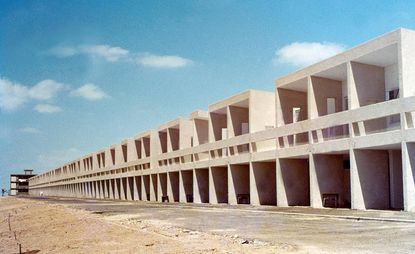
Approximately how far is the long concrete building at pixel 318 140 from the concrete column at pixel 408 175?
48mm

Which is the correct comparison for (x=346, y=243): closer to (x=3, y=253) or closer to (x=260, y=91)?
(x=3, y=253)

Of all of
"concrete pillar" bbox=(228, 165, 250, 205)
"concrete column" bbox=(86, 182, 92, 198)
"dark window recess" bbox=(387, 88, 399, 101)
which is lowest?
"concrete column" bbox=(86, 182, 92, 198)

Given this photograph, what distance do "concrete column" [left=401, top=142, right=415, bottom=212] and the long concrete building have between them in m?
0.05

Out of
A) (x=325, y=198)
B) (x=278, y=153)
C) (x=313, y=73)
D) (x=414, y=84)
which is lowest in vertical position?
(x=325, y=198)

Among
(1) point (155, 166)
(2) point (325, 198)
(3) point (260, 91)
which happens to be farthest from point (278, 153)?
(1) point (155, 166)

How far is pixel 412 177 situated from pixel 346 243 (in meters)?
12.0

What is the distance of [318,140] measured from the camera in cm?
2741

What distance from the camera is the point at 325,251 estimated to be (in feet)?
31.6

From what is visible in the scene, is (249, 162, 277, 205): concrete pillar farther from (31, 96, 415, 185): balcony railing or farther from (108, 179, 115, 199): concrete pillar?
(108, 179, 115, 199): concrete pillar

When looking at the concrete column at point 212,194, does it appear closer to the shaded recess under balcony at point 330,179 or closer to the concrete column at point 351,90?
the shaded recess under balcony at point 330,179

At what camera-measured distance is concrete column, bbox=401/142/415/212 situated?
2073 centimetres

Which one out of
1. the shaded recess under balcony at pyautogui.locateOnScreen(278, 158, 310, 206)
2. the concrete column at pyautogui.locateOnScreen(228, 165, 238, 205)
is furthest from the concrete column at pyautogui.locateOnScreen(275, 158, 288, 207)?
the concrete column at pyautogui.locateOnScreen(228, 165, 238, 205)

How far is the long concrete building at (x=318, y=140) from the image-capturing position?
22562 millimetres

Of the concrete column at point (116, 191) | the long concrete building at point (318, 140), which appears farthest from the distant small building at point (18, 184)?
the long concrete building at point (318, 140)
